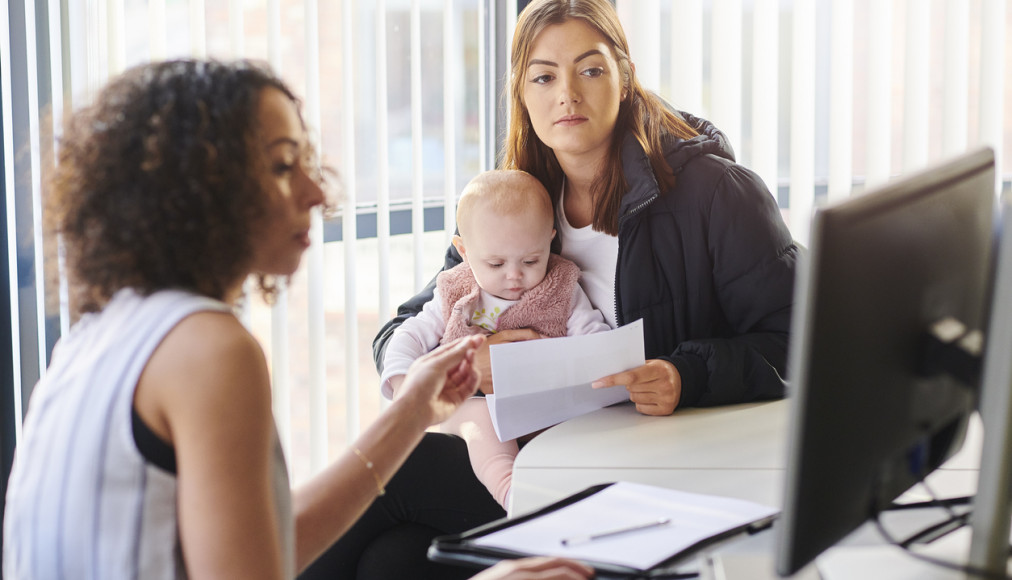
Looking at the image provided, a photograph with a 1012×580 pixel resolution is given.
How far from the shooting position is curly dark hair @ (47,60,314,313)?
953mm

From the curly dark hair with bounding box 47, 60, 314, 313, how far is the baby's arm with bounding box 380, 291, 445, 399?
96cm

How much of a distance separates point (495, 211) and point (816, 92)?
1.37 m

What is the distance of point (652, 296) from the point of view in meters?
1.97

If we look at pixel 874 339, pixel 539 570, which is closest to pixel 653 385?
pixel 539 570

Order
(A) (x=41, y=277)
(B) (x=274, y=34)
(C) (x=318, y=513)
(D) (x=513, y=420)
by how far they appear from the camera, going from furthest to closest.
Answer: (B) (x=274, y=34) < (A) (x=41, y=277) < (D) (x=513, y=420) < (C) (x=318, y=513)

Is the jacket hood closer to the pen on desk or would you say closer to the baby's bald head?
the baby's bald head

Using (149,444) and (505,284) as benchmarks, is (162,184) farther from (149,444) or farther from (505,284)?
(505,284)

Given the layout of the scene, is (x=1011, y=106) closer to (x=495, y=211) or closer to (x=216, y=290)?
(x=495, y=211)

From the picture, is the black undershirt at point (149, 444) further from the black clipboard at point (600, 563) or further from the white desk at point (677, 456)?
the white desk at point (677, 456)

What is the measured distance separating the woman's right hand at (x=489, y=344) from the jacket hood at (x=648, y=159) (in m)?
0.32

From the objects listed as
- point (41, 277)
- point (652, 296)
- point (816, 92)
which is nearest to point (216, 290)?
point (652, 296)

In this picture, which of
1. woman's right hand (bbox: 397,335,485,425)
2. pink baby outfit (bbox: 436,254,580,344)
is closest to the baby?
pink baby outfit (bbox: 436,254,580,344)

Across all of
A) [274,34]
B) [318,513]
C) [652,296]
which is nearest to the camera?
[318,513]

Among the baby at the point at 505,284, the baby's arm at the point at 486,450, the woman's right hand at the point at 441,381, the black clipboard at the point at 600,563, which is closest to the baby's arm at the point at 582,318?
the baby at the point at 505,284
